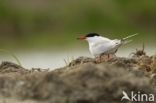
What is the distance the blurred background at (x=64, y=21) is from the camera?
Result: 22.8 metres

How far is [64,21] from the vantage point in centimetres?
2386

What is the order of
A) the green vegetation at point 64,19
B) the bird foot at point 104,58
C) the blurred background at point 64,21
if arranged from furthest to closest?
the green vegetation at point 64,19 → the blurred background at point 64,21 → the bird foot at point 104,58

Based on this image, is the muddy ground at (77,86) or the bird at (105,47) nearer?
the muddy ground at (77,86)

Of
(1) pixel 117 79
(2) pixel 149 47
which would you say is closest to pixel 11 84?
(1) pixel 117 79

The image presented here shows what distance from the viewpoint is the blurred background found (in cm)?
2281

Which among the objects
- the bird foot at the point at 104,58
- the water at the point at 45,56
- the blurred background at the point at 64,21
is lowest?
the bird foot at the point at 104,58

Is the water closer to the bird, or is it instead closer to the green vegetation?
the green vegetation

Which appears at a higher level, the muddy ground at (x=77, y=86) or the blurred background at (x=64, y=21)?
the blurred background at (x=64, y=21)

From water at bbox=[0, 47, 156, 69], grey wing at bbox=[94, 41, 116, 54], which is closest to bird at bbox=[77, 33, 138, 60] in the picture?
grey wing at bbox=[94, 41, 116, 54]

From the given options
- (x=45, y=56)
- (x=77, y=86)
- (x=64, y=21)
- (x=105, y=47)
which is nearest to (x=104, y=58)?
(x=105, y=47)

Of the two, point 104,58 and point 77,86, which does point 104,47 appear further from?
point 77,86

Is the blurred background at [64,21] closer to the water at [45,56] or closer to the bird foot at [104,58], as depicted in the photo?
the water at [45,56]

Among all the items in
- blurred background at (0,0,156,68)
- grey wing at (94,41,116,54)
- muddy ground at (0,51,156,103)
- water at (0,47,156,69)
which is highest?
blurred background at (0,0,156,68)

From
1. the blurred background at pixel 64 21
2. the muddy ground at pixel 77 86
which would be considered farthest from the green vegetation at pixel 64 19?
the muddy ground at pixel 77 86
